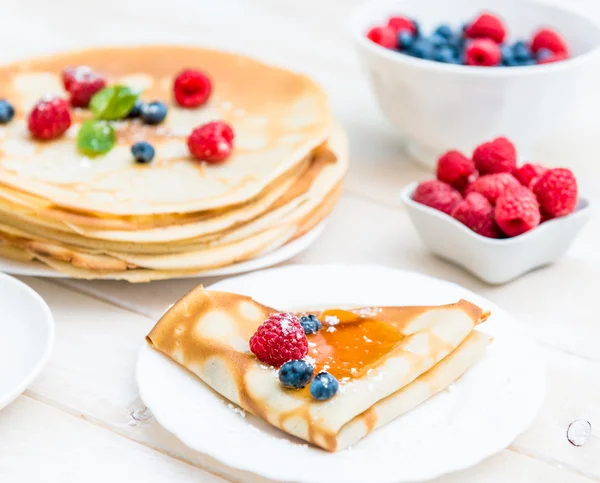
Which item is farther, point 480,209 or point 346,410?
point 480,209

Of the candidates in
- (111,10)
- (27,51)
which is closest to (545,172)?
(27,51)

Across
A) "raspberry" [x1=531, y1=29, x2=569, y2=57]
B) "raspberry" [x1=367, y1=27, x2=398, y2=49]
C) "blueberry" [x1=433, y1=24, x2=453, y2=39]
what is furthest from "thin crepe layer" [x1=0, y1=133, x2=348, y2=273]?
"raspberry" [x1=531, y1=29, x2=569, y2=57]

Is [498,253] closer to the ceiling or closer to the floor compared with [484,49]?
closer to the floor

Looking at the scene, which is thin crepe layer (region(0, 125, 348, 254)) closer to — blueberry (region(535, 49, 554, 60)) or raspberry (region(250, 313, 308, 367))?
raspberry (region(250, 313, 308, 367))

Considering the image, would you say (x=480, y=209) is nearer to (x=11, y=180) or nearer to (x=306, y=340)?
(x=306, y=340)

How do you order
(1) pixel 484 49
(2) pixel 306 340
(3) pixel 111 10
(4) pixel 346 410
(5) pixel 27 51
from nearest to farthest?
(4) pixel 346 410 → (2) pixel 306 340 → (1) pixel 484 49 → (5) pixel 27 51 → (3) pixel 111 10

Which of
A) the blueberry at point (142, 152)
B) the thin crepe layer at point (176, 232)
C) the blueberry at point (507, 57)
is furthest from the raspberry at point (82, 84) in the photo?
the blueberry at point (507, 57)

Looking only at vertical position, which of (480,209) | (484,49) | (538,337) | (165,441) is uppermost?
(484,49)
